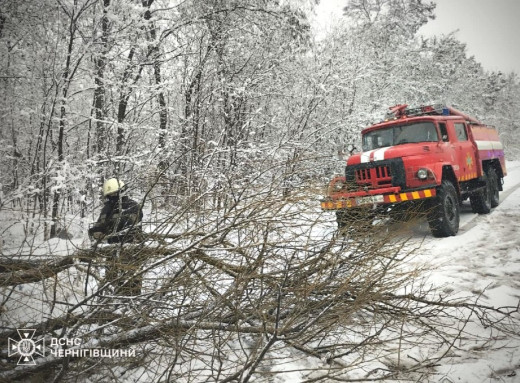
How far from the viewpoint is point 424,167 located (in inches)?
211

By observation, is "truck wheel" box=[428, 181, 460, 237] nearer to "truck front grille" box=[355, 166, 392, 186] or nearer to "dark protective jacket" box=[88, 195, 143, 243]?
"truck front grille" box=[355, 166, 392, 186]

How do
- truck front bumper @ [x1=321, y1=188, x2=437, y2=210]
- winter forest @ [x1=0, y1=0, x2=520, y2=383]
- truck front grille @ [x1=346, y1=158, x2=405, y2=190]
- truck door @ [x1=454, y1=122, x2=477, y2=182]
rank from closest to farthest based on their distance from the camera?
winter forest @ [x1=0, y1=0, x2=520, y2=383], truck front bumper @ [x1=321, y1=188, x2=437, y2=210], truck front grille @ [x1=346, y1=158, x2=405, y2=190], truck door @ [x1=454, y1=122, x2=477, y2=182]

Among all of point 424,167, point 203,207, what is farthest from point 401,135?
point 203,207

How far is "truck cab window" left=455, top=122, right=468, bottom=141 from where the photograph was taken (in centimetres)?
668

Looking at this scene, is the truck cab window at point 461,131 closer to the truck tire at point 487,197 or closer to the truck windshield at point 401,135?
the truck windshield at point 401,135

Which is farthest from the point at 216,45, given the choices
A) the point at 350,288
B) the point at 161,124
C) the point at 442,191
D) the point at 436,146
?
the point at 350,288

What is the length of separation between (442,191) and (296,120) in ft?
17.3

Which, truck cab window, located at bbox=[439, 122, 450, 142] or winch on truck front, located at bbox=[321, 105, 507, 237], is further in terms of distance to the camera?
truck cab window, located at bbox=[439, 122, 450, 142]

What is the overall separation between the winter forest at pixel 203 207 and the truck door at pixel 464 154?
2119 millimetres

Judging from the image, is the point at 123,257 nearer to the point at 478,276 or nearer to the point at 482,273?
the point at 478,276

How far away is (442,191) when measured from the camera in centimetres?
536

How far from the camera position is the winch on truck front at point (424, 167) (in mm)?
5285

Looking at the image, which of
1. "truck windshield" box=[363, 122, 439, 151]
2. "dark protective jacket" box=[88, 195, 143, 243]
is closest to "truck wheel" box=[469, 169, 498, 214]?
"truck windshield" box=[363, 122, 439, 151]

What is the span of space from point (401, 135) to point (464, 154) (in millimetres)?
1595
